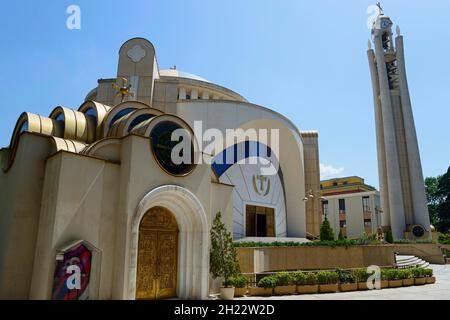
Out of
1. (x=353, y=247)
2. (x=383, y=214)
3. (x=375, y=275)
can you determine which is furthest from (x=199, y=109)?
(x=383, y=214)

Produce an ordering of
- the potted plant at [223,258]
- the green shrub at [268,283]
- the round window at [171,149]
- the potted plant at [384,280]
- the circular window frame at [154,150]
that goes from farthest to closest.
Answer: the potted plant at [384,280]
the green shrub at [268,283]
the potted plant at [223,258]
the round window at [171,149]
the circular window frame at [154,150]

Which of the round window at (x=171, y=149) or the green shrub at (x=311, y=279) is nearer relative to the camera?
the round window at (x=171, y=149)

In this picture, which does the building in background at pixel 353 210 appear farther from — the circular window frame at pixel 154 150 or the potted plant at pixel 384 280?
the circular window frame at pixel 154 150

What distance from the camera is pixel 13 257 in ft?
33.1

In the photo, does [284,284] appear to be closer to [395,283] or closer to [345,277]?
[345,277]

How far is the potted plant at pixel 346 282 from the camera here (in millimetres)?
15039

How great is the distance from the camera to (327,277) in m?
14.9

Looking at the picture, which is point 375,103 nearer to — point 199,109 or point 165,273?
point 199,109

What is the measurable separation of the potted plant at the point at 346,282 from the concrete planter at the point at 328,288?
1.01 ft

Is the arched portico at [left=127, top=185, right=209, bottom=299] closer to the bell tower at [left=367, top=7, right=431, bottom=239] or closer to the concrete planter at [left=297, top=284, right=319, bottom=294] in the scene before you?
the concrete planter at [left=297, top=284, right=319, bottom=294]

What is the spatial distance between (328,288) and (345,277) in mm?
1209

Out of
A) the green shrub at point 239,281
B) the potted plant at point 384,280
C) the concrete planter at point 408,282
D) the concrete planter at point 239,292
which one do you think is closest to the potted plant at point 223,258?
the green shrub at point 239,281

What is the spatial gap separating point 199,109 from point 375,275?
15632mm

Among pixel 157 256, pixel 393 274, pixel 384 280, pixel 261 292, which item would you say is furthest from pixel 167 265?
pixel 393 274
